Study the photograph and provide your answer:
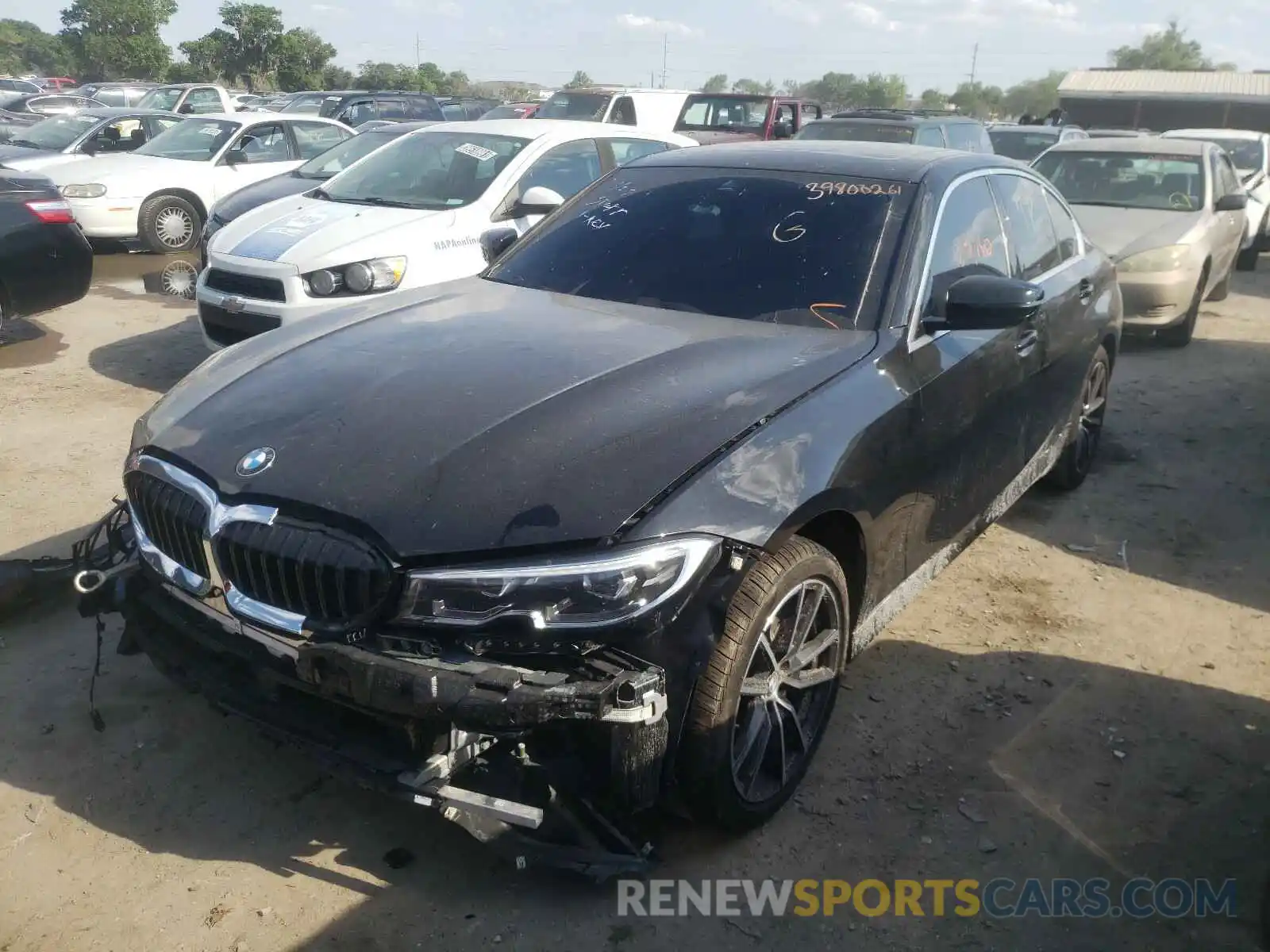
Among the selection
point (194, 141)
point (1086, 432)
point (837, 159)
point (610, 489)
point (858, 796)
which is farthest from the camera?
point (194, 141)

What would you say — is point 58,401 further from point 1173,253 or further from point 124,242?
point 1173,253

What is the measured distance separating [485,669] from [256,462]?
2.82 feet

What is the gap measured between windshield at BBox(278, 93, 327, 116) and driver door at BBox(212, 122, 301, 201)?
617 cm

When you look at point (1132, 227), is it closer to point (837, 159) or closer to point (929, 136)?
point (929, 136)

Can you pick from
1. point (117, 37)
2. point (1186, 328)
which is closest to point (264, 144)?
point (1186, 328)

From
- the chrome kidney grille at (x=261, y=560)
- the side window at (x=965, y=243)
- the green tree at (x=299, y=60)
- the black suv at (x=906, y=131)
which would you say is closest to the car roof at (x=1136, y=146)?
the black suv at (x=906, y=131)

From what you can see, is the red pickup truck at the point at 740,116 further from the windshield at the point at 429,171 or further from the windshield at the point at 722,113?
the windshield at the point at 429,171

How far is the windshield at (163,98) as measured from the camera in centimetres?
1812

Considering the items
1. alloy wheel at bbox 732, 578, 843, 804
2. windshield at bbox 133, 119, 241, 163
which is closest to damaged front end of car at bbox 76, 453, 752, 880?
alloy wheel at bbox 732, 578, 843, 804

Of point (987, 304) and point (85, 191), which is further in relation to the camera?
point (85, 191)

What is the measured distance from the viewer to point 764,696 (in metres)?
2.77

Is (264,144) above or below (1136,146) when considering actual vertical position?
below

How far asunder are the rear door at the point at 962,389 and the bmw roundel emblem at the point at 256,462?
6.18 feet

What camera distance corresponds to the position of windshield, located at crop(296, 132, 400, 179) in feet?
30.2
